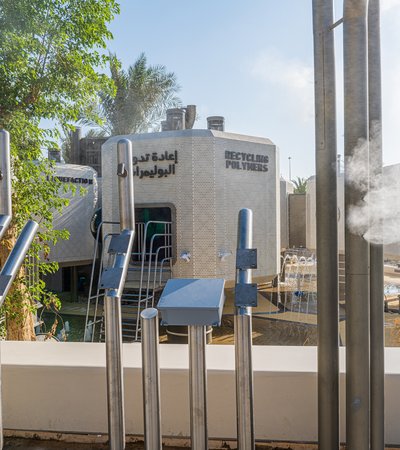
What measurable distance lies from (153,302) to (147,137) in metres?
3.55

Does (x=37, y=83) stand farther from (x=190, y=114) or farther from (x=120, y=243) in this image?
(x=190, y=114)

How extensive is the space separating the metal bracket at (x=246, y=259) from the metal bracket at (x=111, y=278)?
363 mm

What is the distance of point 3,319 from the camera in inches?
223

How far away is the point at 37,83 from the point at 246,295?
4914 millimetres

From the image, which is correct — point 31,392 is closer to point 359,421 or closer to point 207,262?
point 359,421

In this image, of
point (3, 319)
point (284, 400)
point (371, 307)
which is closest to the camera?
point (371, 307)

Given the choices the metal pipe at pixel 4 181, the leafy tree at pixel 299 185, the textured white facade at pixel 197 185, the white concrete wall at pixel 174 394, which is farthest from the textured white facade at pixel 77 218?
the leafy tree at pixel 299 185

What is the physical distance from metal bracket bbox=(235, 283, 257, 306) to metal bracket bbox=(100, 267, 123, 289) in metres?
0.36

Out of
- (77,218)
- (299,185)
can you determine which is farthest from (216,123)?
(299,185)

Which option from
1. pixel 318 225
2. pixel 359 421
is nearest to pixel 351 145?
pixel 318 225

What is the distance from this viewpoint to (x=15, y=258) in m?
1.44

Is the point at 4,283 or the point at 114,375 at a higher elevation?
the point at 4,283

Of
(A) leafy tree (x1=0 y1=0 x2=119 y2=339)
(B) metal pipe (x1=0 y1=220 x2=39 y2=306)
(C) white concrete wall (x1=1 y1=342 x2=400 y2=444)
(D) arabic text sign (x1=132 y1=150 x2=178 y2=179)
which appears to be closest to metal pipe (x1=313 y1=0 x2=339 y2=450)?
(C) white concrete wall (x1=1 y1=342 x2=400 y2=444)

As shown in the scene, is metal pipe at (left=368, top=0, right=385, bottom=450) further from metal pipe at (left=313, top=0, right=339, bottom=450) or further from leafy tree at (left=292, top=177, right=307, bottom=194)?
leafy tree at (left=292, top=177, right=307, bottom=194)
